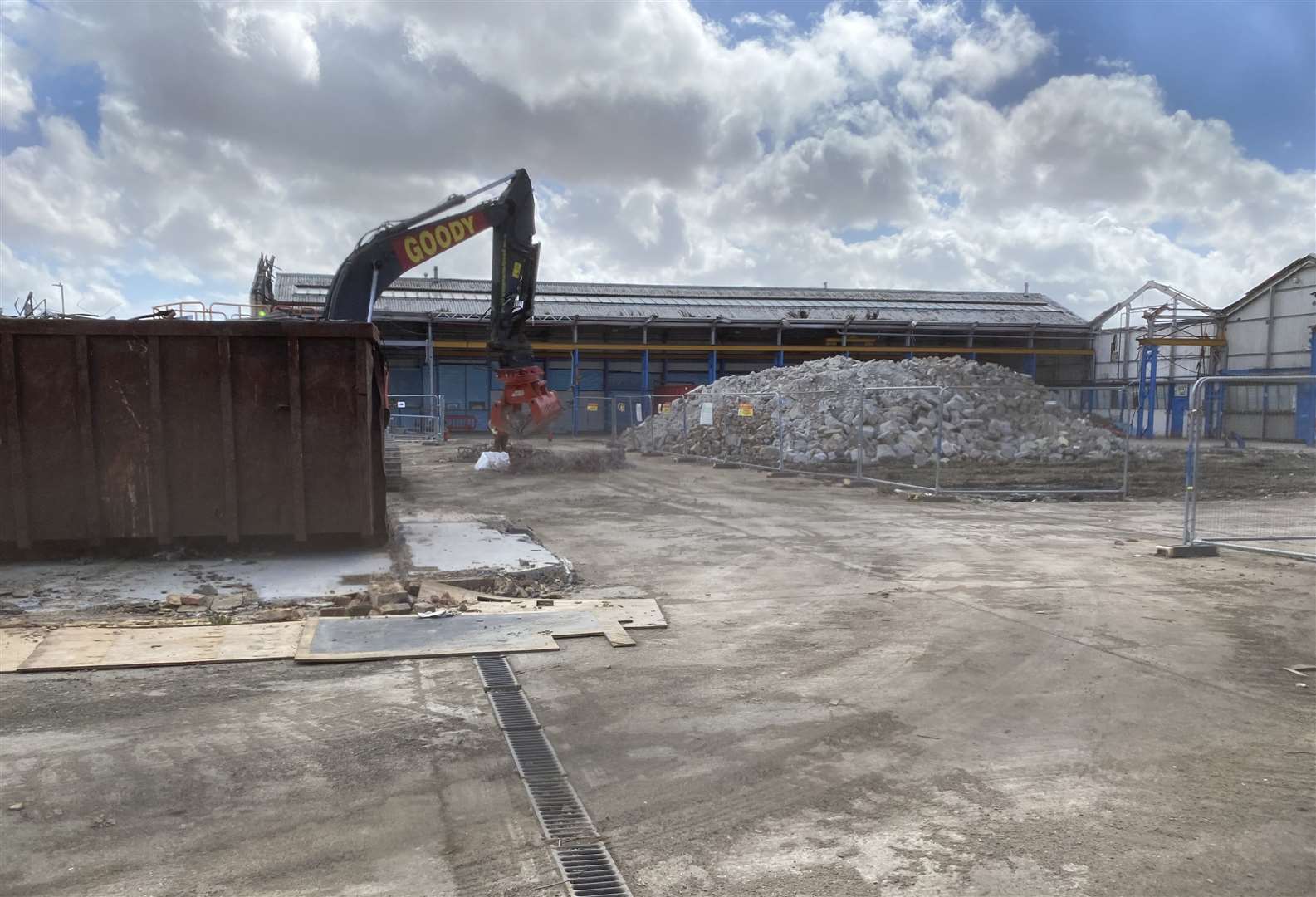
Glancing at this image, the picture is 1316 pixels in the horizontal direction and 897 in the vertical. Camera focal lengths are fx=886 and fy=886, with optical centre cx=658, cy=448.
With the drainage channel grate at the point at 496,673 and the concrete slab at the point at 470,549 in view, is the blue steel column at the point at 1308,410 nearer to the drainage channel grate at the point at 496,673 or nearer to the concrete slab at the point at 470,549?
the concrete slab at the point at 470,549

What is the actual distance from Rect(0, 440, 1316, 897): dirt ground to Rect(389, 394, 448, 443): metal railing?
2887cm

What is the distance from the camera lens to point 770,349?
46875 mm

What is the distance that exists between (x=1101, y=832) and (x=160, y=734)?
196 inches

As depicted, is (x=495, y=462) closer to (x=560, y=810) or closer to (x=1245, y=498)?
A: (x=1245, y=498)

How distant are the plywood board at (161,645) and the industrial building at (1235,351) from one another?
36.3 m

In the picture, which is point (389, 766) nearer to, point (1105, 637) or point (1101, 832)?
point (1101, 832)

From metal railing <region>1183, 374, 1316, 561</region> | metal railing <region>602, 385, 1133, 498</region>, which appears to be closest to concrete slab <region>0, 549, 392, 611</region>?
metal railing <region>1183, 374, 1316, 561</region>

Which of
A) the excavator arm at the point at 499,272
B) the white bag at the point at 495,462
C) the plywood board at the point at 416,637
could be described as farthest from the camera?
the white bag at the point at 495,462

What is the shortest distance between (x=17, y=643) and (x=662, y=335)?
145 ft

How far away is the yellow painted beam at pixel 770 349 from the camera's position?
146 feet

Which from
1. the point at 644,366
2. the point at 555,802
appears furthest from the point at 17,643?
the point at 644,366

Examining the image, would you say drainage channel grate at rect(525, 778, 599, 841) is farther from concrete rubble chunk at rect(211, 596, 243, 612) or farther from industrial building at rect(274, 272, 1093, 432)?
industrial building at rect(274, 272, 1093, 432)

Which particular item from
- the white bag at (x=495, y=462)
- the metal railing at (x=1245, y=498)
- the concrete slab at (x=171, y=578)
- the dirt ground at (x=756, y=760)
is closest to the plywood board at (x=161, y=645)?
the dirt ground at (x=756, y=760)

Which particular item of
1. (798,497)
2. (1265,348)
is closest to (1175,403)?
(1265,348)
